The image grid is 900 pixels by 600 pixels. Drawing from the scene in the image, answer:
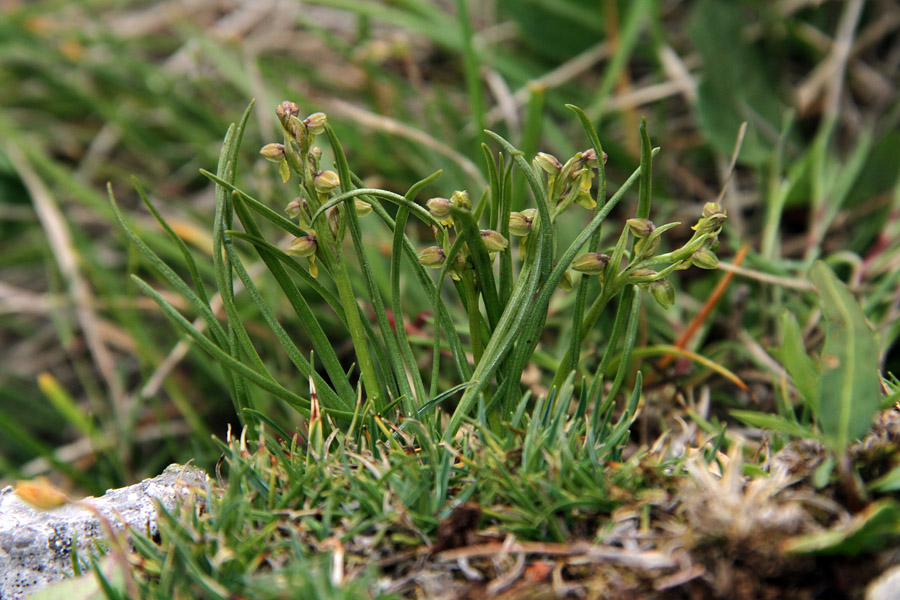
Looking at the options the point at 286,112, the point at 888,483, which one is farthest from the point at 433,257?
the point at 888,483

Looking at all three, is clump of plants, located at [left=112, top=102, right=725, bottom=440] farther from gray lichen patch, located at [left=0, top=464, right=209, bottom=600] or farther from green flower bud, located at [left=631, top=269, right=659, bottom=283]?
gray lichen patch, located at [left=0, top=464, right=209, bottom=600]

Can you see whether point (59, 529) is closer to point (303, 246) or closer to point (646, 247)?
point (303, 246)

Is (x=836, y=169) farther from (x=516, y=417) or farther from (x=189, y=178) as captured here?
(x=189, y=178)

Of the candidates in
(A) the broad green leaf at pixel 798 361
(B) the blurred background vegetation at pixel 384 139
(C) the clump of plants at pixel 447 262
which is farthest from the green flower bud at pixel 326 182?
(B) the blurred background vegetation at pixel 384 139

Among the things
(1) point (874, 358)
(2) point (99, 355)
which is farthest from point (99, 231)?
(1) point (874, 358)

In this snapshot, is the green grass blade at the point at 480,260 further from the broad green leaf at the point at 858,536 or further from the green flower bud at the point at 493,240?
the broad green leaf at the point at 858,536

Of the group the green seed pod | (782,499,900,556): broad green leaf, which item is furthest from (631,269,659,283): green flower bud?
the green seed pod
